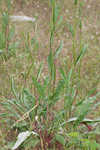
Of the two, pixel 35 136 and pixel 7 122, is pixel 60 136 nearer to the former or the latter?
→ pixel 35 136

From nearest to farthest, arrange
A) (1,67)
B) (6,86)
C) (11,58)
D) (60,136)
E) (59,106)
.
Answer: (60,136) → (1,67) → (6,86) → (59,106) → (11,58)

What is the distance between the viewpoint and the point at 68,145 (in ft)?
4.38

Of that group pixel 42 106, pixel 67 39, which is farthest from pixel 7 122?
pixel 67 39

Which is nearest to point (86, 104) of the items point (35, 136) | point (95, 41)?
point (35, 136)

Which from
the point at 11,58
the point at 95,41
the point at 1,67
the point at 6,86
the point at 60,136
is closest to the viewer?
the point at 60,136

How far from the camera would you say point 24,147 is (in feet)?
4.51

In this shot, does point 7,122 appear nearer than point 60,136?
No

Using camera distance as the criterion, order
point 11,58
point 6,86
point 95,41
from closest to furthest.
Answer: point 6,86, point 11,58, point 95,41

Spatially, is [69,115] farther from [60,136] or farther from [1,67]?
[1,67]

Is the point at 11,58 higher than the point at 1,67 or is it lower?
lower

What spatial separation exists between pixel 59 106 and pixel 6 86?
15.0 inches

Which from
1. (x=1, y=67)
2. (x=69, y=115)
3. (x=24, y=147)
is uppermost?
(x=1, y=67)

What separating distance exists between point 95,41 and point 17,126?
125 cm

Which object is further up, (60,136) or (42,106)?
(42,106)
